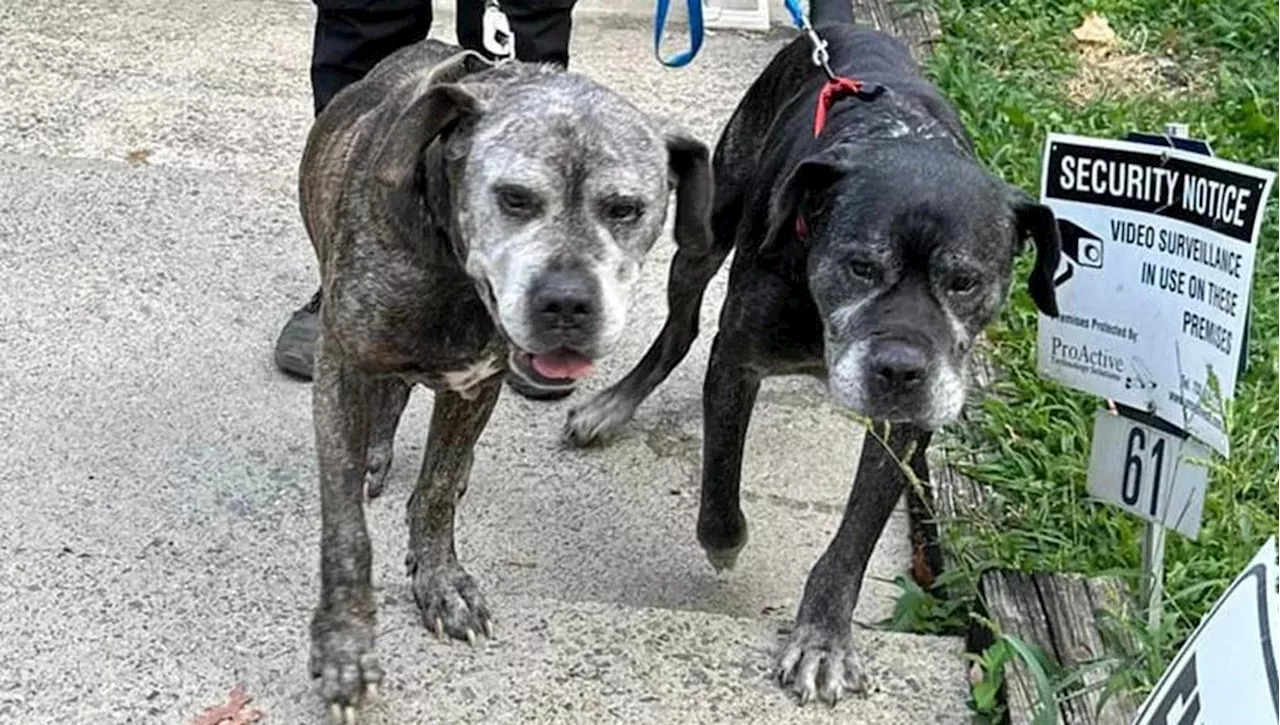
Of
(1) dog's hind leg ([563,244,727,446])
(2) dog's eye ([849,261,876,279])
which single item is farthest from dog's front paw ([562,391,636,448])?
(2) dog's eye ([849,261,876,279])

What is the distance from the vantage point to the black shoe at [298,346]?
465 centimetres

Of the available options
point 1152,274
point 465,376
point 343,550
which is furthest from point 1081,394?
point 343,550

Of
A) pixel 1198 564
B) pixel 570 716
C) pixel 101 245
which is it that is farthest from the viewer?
pixel 101 245

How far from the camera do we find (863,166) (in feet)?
11.6

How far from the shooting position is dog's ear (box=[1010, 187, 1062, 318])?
3.48 metres

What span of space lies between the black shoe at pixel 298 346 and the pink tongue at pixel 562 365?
158cm

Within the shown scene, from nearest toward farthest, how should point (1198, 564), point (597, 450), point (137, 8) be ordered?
1. point (1198, 564)
2. point (597, 450)
3. point (137, 8)

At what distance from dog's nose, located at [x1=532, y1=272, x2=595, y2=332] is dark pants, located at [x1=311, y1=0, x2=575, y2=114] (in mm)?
1583

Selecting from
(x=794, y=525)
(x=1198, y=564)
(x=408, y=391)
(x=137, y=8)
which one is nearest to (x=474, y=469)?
(x=408, y=391)

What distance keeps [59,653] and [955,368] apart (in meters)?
1.66

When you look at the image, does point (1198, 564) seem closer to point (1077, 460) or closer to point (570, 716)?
point (1077, 460)

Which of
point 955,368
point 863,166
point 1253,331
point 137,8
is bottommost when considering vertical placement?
point 137,8

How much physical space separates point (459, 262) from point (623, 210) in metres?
0.31

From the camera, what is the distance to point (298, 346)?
184 inches
